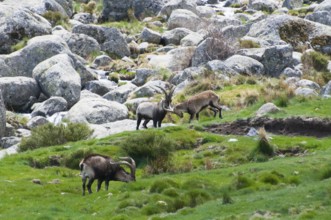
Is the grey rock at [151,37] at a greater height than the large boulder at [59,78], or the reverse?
the large boulder at [59,78]

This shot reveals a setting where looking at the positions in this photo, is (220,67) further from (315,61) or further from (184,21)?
(184,21)

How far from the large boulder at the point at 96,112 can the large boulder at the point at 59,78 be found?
15.4ft

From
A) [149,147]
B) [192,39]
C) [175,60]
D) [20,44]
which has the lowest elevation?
[192,39]

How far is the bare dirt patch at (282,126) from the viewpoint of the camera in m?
28.2

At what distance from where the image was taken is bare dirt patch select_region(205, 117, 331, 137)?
28.2 metres

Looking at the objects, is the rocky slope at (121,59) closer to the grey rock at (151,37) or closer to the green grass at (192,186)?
the grey rock at (151,37)

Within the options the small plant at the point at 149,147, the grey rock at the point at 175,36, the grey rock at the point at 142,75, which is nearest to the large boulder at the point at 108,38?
the grey rock at the point at 175,36

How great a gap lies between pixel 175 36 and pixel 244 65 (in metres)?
21.4

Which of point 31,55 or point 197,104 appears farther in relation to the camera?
point 31,55

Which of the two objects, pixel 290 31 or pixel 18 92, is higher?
pixel 290 31

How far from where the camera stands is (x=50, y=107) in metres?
43.5

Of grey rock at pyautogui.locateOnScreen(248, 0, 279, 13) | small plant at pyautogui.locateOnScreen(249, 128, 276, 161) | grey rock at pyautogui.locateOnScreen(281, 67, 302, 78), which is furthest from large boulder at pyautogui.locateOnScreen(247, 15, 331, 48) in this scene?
grey rock at pyautogui.locateOnScreen(248, 0, 279, 13)

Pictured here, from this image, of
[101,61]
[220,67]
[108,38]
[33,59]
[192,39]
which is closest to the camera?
[220,67]

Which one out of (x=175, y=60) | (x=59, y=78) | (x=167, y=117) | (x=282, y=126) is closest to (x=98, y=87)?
(x=59, y=78)
